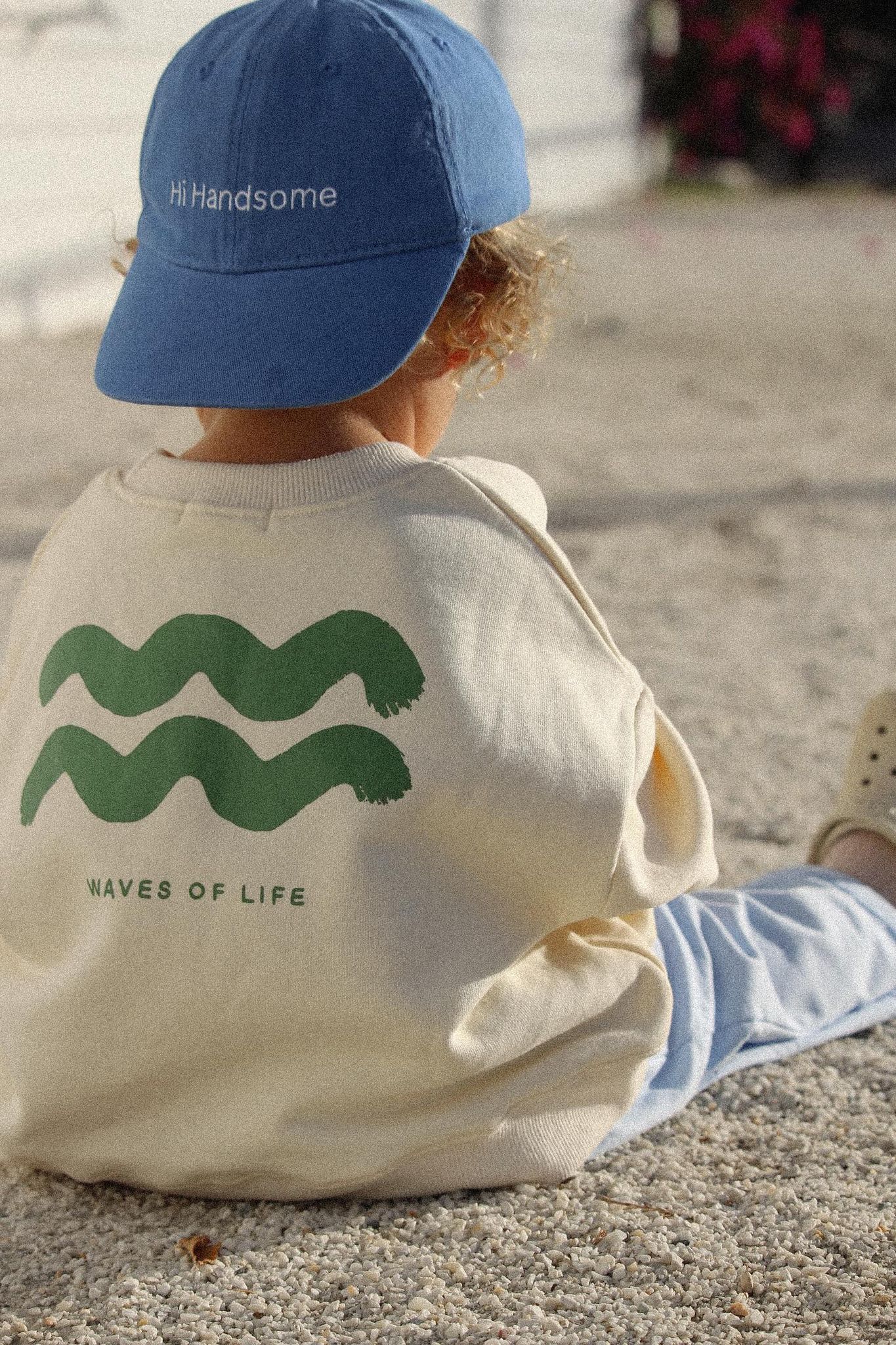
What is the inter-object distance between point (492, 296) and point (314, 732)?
0.55 m

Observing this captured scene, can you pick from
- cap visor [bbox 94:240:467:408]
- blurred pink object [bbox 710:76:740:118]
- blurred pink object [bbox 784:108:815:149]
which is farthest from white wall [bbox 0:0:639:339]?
blurred pink object [bbox 784:108:815:149]

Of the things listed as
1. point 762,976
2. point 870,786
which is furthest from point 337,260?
point 870,786

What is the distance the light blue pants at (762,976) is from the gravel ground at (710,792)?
0.04 metres

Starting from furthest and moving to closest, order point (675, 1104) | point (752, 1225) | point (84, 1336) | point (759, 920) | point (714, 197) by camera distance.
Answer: point (714, 197)
point (759, 920)
point (675, 1104)
point (752, 1225)
point (84, 1336)

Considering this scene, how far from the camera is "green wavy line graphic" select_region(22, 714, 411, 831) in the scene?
60.2 inches

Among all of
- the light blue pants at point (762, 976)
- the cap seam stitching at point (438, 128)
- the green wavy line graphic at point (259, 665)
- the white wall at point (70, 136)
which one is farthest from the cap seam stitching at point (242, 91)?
the white wall at point (70, 136)

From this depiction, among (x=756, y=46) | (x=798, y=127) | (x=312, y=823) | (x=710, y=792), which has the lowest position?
(x=798, y=127)

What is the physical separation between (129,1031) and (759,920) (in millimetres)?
889

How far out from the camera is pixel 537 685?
5.09ft

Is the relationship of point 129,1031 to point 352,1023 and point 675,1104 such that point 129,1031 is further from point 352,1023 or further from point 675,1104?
point 675,1104

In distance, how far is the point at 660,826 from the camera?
1.71 meters

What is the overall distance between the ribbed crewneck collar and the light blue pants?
721mm

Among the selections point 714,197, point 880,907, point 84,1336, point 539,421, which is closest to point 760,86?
point 714,197

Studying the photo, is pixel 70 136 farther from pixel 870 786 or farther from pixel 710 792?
pixel 870 786
